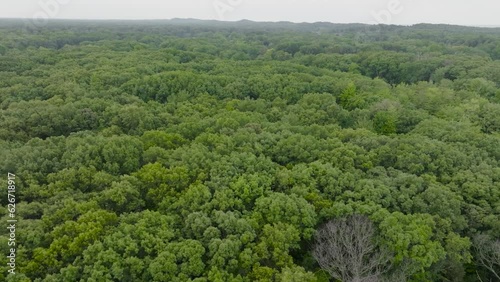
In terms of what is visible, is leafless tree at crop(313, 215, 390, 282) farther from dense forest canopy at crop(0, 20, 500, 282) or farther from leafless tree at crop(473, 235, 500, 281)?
leafless tree at crop(473, 235, 500, 281)

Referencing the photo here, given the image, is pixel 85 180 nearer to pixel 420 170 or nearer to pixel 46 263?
pixel 46 263

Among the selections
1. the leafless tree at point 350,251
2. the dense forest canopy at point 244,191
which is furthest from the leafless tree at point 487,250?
the leafless tree at point 350,251

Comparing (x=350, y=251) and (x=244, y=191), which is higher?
(x=244, y=191)

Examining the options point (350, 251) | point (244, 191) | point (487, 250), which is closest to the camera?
point (350, 251)

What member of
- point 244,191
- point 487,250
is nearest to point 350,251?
point 244,191

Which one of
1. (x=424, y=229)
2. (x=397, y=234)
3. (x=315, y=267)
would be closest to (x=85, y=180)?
(x=315, y=267)

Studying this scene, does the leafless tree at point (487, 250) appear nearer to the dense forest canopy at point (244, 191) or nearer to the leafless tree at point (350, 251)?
the dense forest canopy at point (244, 191)

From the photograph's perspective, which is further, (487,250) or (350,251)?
(487,250)

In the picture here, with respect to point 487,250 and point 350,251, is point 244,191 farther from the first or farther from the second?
point 487,250
